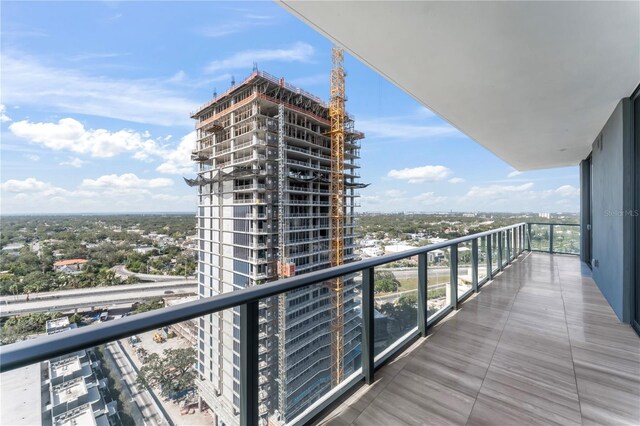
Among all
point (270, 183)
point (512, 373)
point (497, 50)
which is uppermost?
point (497, 50)

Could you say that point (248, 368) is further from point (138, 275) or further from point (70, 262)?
point (138, 275)

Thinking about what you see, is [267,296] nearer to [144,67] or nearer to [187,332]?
[187,332]

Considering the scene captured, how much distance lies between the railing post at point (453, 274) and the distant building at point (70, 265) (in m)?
7.24

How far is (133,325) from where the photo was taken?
102 centimetres

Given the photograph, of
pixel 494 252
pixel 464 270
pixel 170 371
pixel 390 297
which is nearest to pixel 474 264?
pixel 464 270

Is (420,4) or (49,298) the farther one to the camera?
(49,298)

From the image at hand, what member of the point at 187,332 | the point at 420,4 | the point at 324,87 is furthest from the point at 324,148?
the point at 187,332

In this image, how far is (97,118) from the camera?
15078mm

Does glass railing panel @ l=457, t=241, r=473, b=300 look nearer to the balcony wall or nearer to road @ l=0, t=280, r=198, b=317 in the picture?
the balcony wall

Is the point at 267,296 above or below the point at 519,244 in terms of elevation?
above

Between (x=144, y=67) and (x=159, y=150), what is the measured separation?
464 cm

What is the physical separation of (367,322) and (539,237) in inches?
366

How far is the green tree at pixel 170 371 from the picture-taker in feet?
3.53

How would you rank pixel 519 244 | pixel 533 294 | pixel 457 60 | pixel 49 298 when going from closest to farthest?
pixel 457 60, pixel 533 294, pixel 49 298, pixel 519 244
